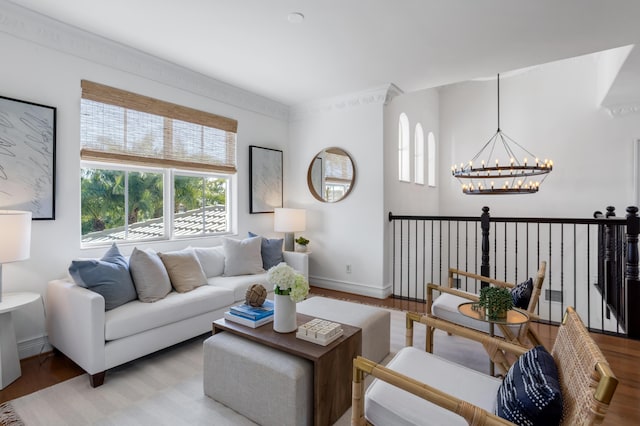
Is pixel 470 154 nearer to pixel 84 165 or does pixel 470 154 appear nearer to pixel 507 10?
pixel 507 10

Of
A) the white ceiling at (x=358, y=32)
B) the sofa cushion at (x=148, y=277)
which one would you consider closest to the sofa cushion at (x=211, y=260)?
the sofa cushion at (x=148, y=277)

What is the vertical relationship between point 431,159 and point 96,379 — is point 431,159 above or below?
above

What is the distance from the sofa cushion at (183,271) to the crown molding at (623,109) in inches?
246

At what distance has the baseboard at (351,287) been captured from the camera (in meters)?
4.39

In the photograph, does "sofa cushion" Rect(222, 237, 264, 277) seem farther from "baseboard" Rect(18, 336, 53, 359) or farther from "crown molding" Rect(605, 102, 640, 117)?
"crown molding" Rect(605, 102, 640, 117)

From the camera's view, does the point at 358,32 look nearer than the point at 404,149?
Yes

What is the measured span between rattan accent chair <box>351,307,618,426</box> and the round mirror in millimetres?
3149

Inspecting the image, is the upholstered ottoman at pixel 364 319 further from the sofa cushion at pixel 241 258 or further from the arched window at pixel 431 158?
the arched window at pixel 431 158

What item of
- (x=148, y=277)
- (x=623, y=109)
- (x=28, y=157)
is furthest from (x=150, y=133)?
(x=623, y=109)

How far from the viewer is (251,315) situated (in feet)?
7.10

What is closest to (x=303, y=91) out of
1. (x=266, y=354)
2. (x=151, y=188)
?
(x=151, y=188)

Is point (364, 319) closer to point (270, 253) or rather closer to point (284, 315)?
point (284, 315)

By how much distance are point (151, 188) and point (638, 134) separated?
22.0 ft

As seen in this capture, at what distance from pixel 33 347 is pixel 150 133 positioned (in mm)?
2156
